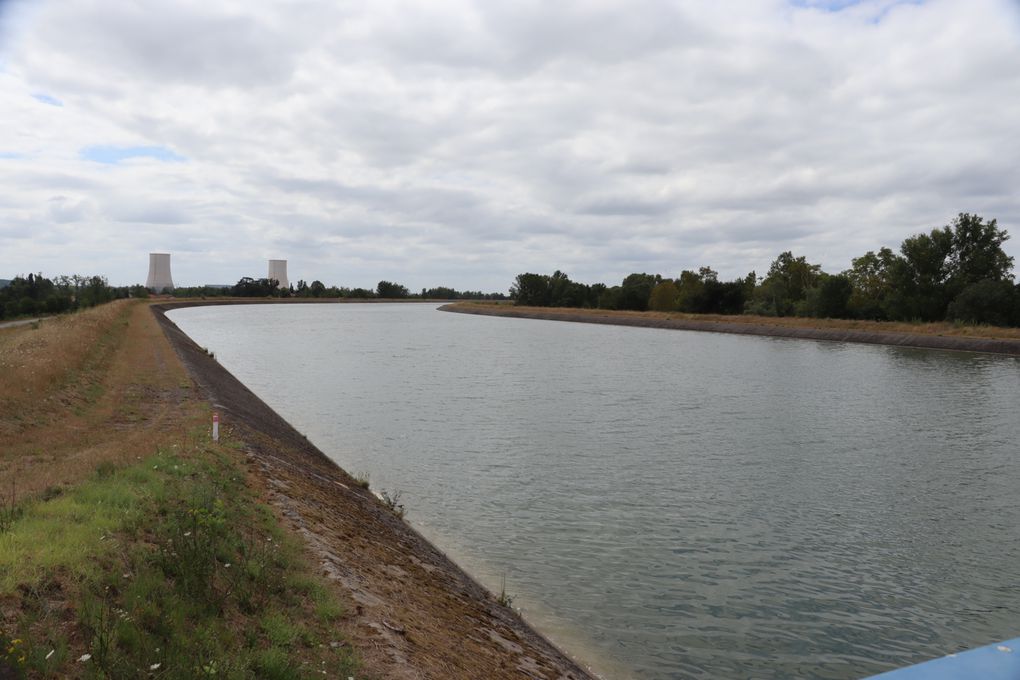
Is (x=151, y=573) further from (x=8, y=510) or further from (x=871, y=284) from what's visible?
(x=871, y=284)

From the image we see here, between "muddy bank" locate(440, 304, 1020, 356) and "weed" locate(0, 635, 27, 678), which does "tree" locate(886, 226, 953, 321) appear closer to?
"muddy bank" locate(440, 304, 1020, 356)

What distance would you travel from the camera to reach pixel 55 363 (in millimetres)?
19875

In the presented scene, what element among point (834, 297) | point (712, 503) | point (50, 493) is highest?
point (834, 297)

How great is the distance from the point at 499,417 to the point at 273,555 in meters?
16.1

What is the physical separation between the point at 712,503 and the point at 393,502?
6109mm

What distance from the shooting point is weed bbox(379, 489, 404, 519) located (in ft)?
41.7

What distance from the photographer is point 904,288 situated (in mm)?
73188

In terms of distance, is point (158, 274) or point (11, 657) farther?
point (158, 274)

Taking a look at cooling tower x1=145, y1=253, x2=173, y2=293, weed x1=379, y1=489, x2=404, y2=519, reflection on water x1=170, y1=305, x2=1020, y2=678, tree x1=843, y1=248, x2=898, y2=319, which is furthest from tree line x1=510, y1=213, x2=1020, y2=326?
cooling tower x1=145, y1=253, x2=173, y2=293

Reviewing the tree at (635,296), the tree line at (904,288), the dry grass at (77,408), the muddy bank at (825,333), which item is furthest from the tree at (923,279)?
the dry grass at (77,408)

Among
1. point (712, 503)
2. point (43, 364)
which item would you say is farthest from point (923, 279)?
point (43, 364)

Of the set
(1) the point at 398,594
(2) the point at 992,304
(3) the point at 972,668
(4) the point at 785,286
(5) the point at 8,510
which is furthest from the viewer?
(4) the point at 785,286

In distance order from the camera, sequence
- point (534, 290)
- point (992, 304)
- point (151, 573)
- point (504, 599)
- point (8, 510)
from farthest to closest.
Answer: point (534, 290), point (992, 304), point (504, 599), point (8, 510), point (151, 573)

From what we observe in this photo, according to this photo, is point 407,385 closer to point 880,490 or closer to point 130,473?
point 880,490
